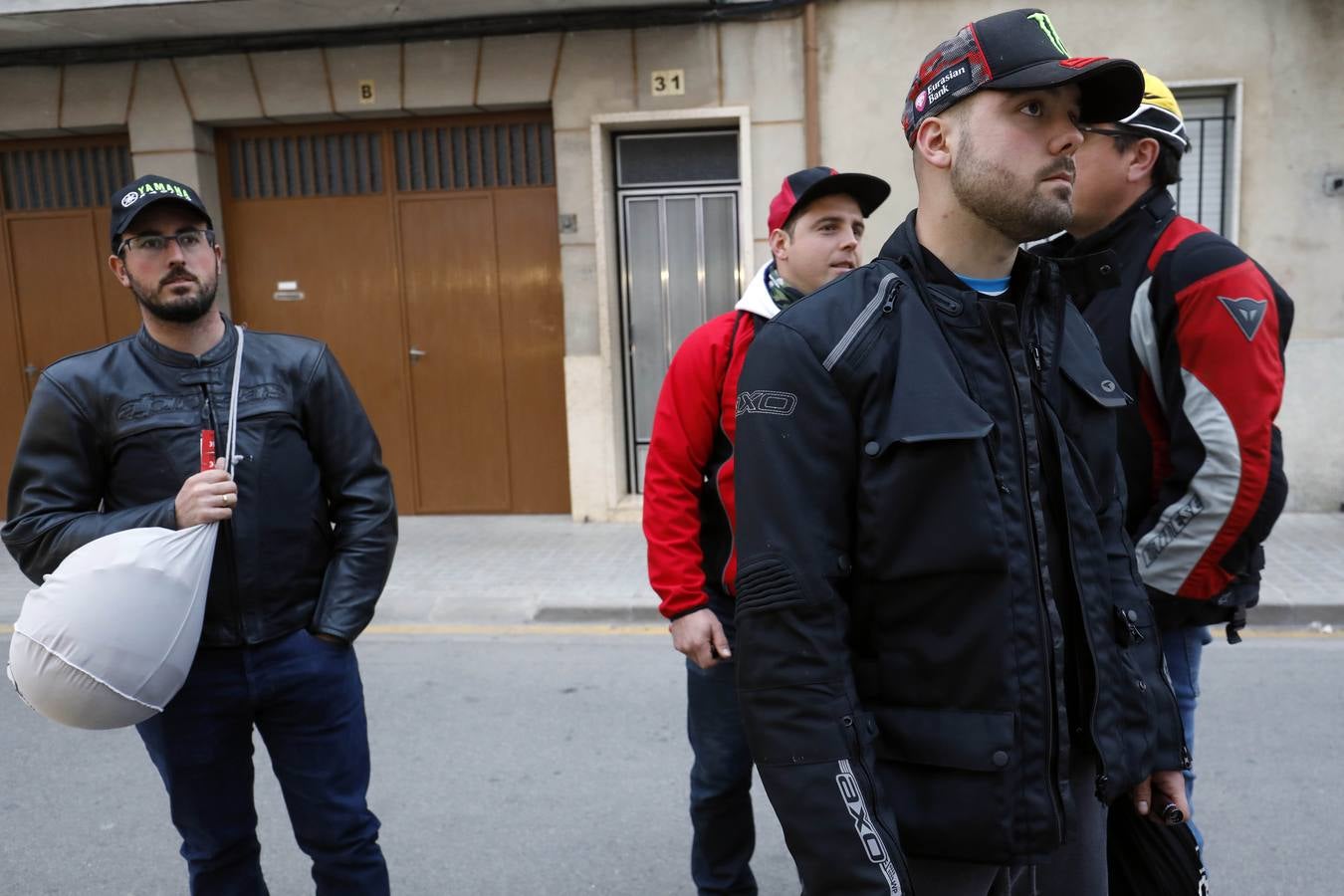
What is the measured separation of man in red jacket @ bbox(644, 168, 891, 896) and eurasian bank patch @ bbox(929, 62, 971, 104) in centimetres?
112

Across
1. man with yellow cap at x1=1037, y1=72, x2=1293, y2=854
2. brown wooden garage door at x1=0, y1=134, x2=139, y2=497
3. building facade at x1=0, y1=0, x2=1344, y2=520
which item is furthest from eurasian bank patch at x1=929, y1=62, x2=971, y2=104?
brown wooden garage door at x1=0, y1=134, x2=139, y2=497

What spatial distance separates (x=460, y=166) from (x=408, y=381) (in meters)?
1.73

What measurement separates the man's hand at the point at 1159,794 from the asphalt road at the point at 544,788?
159 cm

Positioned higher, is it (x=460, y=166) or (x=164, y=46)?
(x=164, y=46)

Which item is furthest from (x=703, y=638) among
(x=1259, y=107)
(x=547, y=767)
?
(x=1259, y=107)

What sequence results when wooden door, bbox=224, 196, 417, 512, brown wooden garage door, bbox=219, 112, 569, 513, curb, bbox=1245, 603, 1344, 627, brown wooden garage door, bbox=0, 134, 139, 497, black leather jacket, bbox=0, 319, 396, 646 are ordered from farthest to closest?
brown wooden garage door, bbox=0, 134, 139, 497 → wooden door, bbox=224, 196, 417, 512 → brown wooden garage door, bbox=219, 112, 569, 513 → curb, bbox=1245, 603, 1344, 627 → black leather jacket, bbox=0, 319, 396, 646

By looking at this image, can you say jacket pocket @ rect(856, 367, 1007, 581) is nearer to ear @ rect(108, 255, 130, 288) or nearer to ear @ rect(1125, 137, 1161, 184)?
ear @ rect(1125, 137, 1161, 184)

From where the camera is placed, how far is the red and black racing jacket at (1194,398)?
2.37 metres

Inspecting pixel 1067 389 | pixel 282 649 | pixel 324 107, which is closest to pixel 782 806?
pixel 1067 389

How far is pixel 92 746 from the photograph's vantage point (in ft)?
15.0

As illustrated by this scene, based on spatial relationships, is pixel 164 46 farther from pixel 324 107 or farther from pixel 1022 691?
pixel 1022 691

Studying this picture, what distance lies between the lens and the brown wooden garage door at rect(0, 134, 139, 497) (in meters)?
9.02

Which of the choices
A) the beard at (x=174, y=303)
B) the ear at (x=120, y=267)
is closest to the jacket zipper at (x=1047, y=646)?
the beard at (x=174, y=303)

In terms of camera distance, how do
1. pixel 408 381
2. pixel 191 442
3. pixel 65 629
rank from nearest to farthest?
pixel 65 629, pixel 191 442, pixel 408 381
